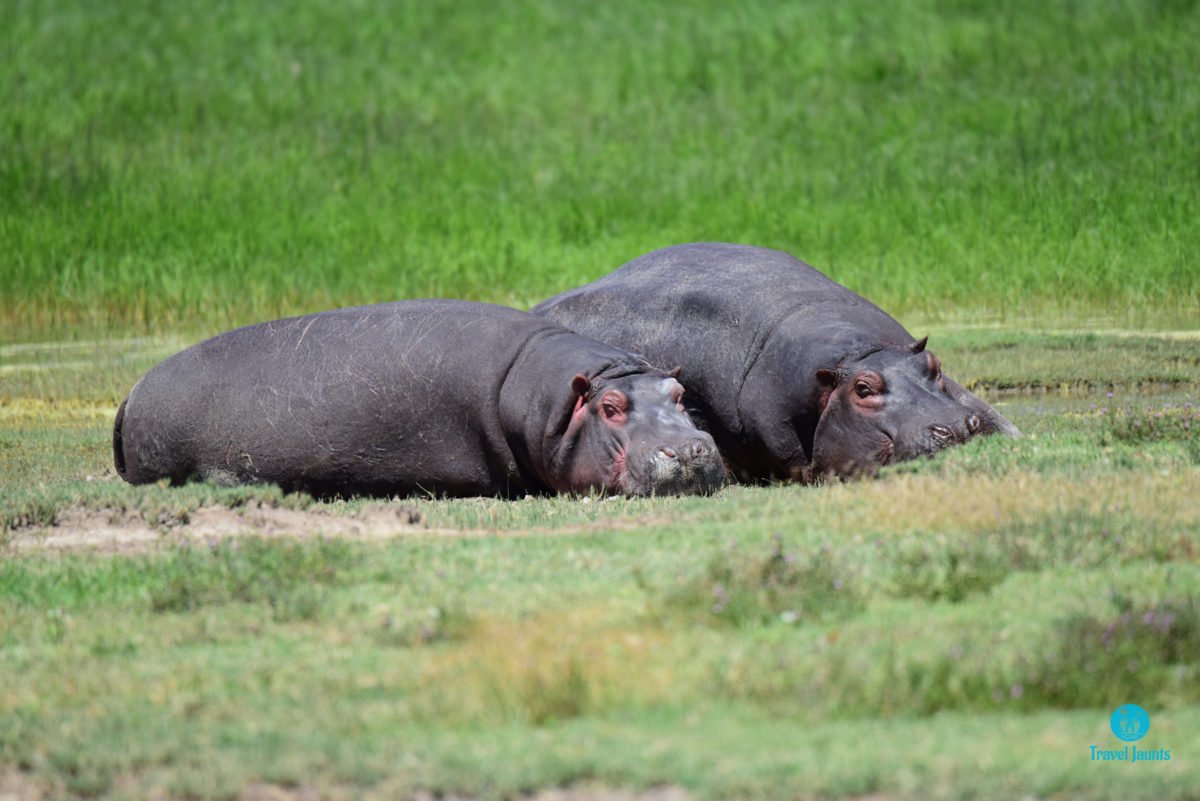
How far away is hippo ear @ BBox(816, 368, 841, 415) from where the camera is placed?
11.0 m

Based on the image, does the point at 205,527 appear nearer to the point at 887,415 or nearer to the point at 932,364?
the point at 887,415

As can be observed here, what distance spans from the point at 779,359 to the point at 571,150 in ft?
55.8

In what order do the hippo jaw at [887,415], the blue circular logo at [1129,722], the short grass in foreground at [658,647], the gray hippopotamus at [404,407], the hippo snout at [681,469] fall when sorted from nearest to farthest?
1. the short grass in foreground at [658,647]
2. the blue circular logo at [1129,722]
3. the hippo snout at [681,469]
4. the hippo jaw at [887,415]
5. the gray hippopotamus at [404,407]

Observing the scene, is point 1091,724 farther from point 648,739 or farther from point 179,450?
point 179,450

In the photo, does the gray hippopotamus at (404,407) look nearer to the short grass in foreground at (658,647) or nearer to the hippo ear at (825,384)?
the hippo ear at (825,384)

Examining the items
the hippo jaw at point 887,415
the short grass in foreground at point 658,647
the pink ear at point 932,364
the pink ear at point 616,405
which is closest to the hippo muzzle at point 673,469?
the pink ear at point 616,405

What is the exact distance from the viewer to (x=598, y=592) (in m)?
7.26

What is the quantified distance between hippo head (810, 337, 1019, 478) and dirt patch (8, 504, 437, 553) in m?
2.81

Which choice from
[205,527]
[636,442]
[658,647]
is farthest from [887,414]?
[658,647]

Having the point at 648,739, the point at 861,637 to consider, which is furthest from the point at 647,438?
the point at 648,739

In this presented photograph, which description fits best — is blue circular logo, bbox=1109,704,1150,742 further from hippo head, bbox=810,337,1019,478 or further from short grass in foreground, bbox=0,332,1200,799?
hippo head, bbox=810,337,1019,478

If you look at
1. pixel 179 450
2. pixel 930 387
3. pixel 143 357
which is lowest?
pixel 143 357

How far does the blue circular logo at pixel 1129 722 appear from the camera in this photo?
543 centimetres

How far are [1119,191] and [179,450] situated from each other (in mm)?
14962
